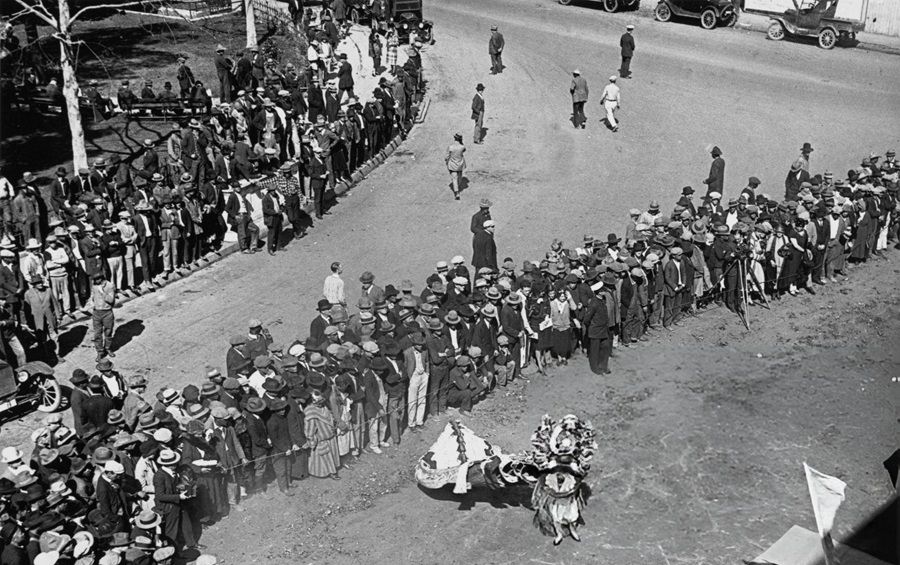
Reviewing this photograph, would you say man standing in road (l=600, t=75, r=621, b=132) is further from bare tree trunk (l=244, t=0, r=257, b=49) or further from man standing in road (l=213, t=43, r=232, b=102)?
bare tree trunk (l=244, t=0, r=257, b=49)

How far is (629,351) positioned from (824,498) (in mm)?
9617

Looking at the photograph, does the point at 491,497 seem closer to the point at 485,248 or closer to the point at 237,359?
the point at 237,359

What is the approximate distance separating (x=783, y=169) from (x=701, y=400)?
11512 millimetres

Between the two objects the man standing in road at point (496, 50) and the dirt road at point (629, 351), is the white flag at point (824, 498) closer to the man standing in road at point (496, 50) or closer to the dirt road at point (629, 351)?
the dirt road at point (629, 351)

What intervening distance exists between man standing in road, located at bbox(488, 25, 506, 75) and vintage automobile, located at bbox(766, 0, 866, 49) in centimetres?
1091

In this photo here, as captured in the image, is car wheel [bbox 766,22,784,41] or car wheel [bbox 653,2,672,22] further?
car wheel [bbox 653,2,672,22]

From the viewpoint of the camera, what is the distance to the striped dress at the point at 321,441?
1418 centimetres

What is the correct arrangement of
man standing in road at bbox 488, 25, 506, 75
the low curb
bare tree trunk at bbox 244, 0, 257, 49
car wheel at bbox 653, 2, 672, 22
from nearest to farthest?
the low curb < bare tree trunk at bbox 244, 0, 257, 49 < man standing in road at bbox 488, 25, 506, 75 < car wheel at bbox 653, 2, 672, 22

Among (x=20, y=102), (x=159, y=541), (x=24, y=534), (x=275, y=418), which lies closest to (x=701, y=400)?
(x=275, y=418)

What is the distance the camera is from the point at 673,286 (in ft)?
62.5

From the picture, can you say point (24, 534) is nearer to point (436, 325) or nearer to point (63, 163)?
point (436, 325)

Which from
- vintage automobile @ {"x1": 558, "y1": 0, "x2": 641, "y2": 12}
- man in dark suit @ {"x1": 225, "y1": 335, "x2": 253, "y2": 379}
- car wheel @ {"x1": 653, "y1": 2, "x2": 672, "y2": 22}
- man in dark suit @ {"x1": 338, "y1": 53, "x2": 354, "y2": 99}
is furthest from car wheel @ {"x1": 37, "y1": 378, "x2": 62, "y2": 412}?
vintage automobile @ {"x1": 558, "y1": 0, "x2": 641, "y2": 12}

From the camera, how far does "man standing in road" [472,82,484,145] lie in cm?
2661

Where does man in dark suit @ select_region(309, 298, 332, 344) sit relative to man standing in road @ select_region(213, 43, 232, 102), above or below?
below
